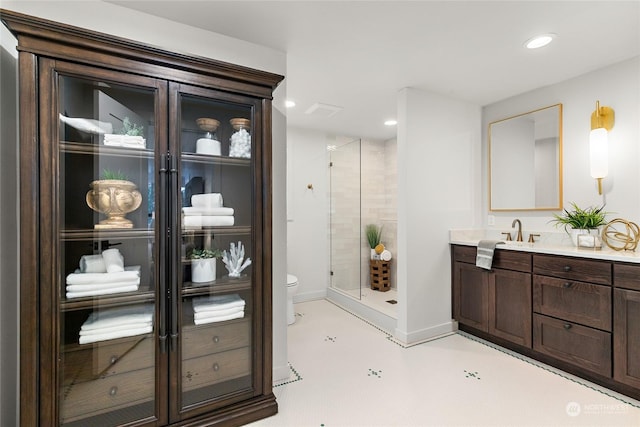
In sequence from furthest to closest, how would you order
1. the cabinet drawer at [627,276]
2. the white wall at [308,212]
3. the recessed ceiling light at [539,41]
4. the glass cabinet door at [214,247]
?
1. the white wall at [308,212]
2. the recessed ceiling light at [539,41]
3. the cabinet drawer at [627,276]
4. the glass cabinet door at [214,247]

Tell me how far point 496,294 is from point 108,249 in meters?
2.90

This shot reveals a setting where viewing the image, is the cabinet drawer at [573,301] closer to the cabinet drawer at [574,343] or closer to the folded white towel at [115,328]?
the cabinet drawer at [574,343]

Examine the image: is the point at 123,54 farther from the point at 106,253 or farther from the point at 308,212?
the point at 308,212

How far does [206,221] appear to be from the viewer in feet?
5.41

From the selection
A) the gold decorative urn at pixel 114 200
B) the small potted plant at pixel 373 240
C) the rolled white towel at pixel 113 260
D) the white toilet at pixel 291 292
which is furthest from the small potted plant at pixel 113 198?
the small potted plant at pixel 373 240

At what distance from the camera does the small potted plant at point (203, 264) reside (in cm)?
162

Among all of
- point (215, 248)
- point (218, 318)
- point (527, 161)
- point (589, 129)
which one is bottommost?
point (218, 318)

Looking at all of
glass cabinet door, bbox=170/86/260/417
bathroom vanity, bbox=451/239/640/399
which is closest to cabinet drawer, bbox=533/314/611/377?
bathroom vanity, bbox=451/239/640/399

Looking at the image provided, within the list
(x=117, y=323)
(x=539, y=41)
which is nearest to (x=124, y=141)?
(x=117, y=323)

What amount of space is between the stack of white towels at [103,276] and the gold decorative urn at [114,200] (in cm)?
15

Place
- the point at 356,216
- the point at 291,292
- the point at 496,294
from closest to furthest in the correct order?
1. the point at 496,294
2. the point at 291,292
3. the point at 356,216

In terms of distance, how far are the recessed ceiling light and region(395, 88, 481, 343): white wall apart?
0.90m

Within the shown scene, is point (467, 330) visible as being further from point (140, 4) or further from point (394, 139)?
point (140, 4)

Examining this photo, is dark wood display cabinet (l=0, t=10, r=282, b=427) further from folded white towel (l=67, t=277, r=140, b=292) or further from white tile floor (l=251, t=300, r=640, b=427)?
white tile floor (l=251, t=300, r=640, b=427)
